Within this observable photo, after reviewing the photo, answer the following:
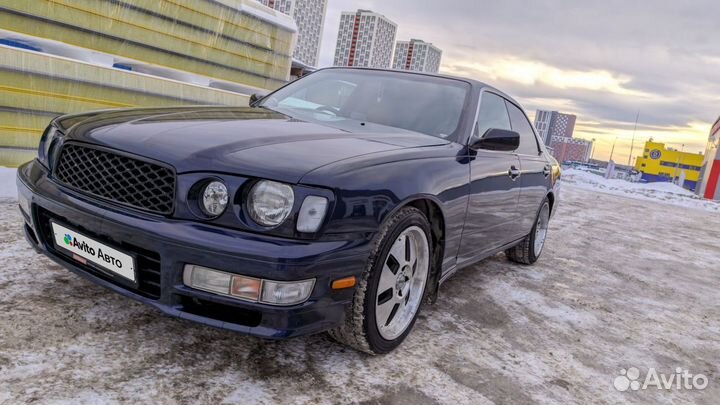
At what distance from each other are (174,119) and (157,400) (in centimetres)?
126

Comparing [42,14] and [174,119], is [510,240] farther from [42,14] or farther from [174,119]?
[42,14]

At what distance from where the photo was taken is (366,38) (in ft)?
375

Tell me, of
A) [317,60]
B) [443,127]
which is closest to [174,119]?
[443,127]

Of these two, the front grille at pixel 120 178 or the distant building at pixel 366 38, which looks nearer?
the front grille at pixel 120 178

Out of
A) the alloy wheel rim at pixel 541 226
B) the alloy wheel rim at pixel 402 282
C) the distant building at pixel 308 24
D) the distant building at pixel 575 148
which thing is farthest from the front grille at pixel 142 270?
the distant building at pixel 575 148

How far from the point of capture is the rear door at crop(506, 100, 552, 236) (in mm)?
3811

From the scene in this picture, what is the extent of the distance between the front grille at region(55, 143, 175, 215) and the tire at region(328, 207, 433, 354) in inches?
32.3

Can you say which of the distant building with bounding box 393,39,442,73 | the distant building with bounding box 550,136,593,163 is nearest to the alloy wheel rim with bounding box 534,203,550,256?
the distant building with bounding box 393,39,442,73

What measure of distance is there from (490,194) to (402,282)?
990 mm

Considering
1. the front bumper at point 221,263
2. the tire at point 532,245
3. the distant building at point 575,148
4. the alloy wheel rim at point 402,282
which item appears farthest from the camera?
the distant building at point 575,148

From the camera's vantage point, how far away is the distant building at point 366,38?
11331 centimetres

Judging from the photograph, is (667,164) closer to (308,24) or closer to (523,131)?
(308,24)

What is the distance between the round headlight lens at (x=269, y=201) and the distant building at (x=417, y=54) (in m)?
109

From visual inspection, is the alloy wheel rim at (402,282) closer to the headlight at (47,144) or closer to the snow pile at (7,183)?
the headlight at (47,144)
